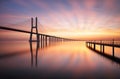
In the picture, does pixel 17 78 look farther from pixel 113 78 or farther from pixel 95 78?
Result: pixel 113 78

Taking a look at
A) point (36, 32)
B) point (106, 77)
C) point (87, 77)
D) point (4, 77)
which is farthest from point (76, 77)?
point (36, 32)

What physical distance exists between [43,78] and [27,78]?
2.15ft

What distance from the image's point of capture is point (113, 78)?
26.1 ft

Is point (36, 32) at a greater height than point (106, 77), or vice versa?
point (36, 32)

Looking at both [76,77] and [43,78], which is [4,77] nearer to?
[43,78]

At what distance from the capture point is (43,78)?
774 centimetres

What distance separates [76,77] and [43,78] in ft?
4.65

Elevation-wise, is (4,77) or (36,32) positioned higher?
(36,32)

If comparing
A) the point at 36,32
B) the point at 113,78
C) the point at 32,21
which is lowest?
the point at 113,78

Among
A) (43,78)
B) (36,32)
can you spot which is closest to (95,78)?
(43,78)

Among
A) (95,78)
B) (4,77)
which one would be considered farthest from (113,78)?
(4,77)

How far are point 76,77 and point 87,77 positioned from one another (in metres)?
0.48

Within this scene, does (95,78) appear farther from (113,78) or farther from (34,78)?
(34,78)

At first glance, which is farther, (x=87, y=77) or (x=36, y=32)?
(x=36, y=32)
